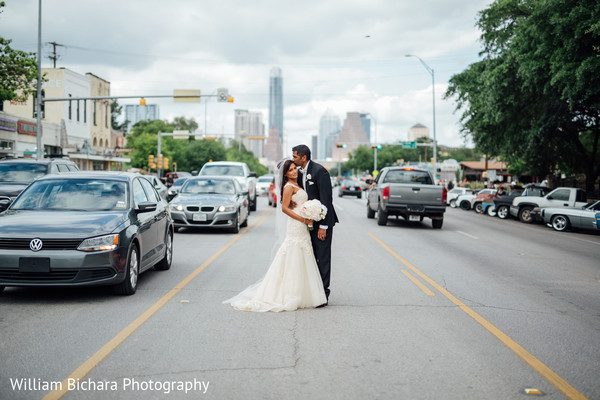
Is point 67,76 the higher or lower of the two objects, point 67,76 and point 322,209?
the higher

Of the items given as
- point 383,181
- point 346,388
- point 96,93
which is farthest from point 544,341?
point 96,93

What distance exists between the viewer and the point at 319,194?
7.08 meters

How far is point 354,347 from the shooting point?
5.33m

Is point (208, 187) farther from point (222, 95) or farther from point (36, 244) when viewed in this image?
point (222, 95)

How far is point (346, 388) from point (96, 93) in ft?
189

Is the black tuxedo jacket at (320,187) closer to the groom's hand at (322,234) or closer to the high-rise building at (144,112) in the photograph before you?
the groom's hand at (322,234)

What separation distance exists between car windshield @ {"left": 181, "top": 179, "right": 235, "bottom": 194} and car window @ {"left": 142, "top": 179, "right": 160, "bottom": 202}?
7557mm

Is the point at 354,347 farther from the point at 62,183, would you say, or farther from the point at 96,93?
the point at 96,93

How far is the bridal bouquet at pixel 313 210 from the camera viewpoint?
22.3ft

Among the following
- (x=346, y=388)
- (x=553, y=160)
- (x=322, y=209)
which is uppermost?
(x=553, y=160)

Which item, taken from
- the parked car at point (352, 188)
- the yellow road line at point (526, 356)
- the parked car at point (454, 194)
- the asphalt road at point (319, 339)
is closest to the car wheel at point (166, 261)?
the asphalt road at point (319, 339)

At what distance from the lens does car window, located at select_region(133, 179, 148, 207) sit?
27.8 ft

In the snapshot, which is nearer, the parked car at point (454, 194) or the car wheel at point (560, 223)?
the car wheel at point (560, 223)

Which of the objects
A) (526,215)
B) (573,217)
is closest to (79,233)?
(573,217)
